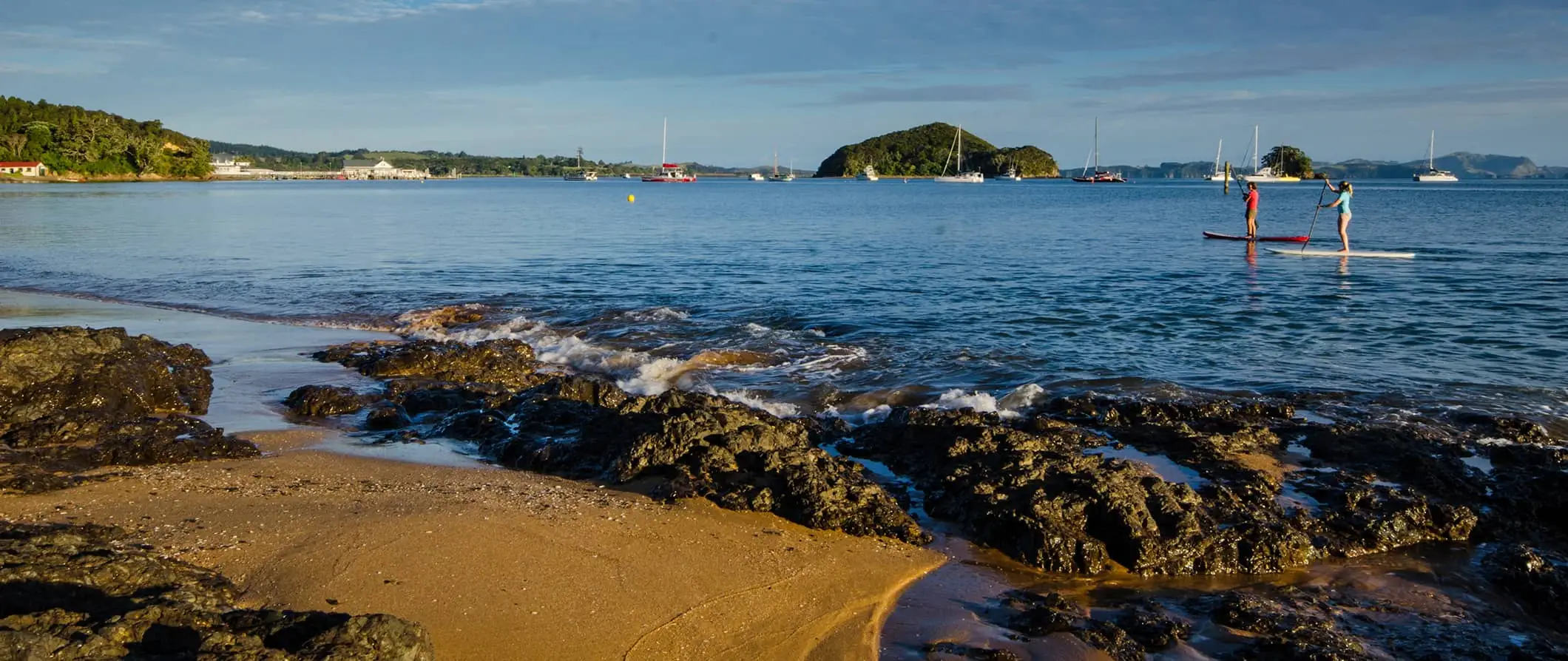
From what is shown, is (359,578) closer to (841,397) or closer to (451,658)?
(451,658)

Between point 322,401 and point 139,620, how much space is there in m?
6.16

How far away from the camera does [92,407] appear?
8891 mm

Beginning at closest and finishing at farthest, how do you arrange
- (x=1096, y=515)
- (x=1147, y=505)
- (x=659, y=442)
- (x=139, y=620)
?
(x=139, y=620) → (x=1096, y=515) → (x=1147, y=505) → (x=659, y=442)

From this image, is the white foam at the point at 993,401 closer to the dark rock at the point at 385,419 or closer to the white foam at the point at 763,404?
the white foam at the point at 763,404

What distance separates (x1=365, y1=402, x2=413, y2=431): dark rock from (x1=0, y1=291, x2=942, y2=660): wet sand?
3.66 feet

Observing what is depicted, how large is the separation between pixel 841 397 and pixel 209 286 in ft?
54.6

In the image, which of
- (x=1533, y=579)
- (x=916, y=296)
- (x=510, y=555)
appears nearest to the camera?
(x=510, y=555)

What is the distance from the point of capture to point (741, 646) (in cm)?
483

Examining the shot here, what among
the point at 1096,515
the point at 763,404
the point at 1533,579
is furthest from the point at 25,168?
the point at 1533,579

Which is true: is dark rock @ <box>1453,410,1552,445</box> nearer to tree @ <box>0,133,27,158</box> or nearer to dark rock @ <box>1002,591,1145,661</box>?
dark rock @ <box>1002,591,1145,661</box>

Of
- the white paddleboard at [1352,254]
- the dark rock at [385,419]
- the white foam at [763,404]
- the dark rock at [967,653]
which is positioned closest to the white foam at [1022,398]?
the white foam at [763,404]

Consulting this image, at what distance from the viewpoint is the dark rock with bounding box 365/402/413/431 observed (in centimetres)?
905

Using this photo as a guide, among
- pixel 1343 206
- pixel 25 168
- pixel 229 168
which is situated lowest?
pixel 1343 206

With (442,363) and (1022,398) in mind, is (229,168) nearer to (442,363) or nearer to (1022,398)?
(442,363)
